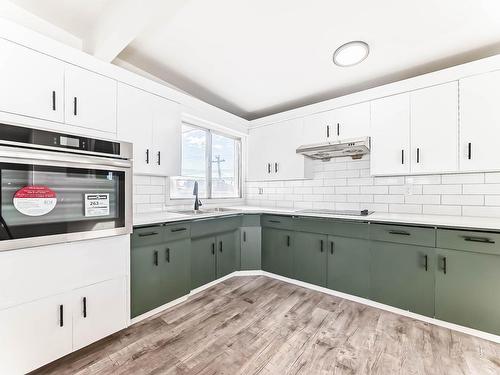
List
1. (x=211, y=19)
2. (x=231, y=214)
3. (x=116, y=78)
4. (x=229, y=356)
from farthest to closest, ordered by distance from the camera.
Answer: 1. (x=231, y=214)
2. (x=116, y=78)
3. (x=211, y=19)
4. (x=229, y=356)

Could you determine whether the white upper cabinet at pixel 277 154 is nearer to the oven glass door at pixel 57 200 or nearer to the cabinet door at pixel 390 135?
the cabinet door at pixel 390 135

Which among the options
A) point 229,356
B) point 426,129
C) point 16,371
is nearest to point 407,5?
point 426,129

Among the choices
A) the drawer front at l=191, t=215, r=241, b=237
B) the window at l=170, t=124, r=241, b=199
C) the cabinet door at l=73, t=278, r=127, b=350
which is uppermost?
the window at l=170, t=124, r=241, b=199

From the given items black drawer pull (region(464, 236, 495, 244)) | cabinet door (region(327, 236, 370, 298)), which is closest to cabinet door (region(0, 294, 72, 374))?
cabinet door (region(327, 236, 370, 298))

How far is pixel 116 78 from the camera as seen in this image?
2105 mm

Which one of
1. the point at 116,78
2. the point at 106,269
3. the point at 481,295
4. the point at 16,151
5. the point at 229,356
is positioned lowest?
the point at 229,356

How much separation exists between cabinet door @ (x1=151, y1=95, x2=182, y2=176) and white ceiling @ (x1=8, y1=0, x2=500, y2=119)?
0.48 meters

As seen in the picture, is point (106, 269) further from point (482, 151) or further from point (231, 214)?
point (482, 151)

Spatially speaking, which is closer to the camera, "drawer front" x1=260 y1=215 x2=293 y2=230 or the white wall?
the white wall

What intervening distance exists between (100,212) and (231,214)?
1.55 metres

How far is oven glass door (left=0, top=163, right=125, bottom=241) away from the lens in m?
1.33

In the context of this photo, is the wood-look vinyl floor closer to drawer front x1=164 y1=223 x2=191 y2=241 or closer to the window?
drawer front x1=164 y1=223 x2=191 y2=241

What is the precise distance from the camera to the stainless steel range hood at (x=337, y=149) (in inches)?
104

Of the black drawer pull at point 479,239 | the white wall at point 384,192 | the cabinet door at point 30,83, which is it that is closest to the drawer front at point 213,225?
the white wall at point 384,192
